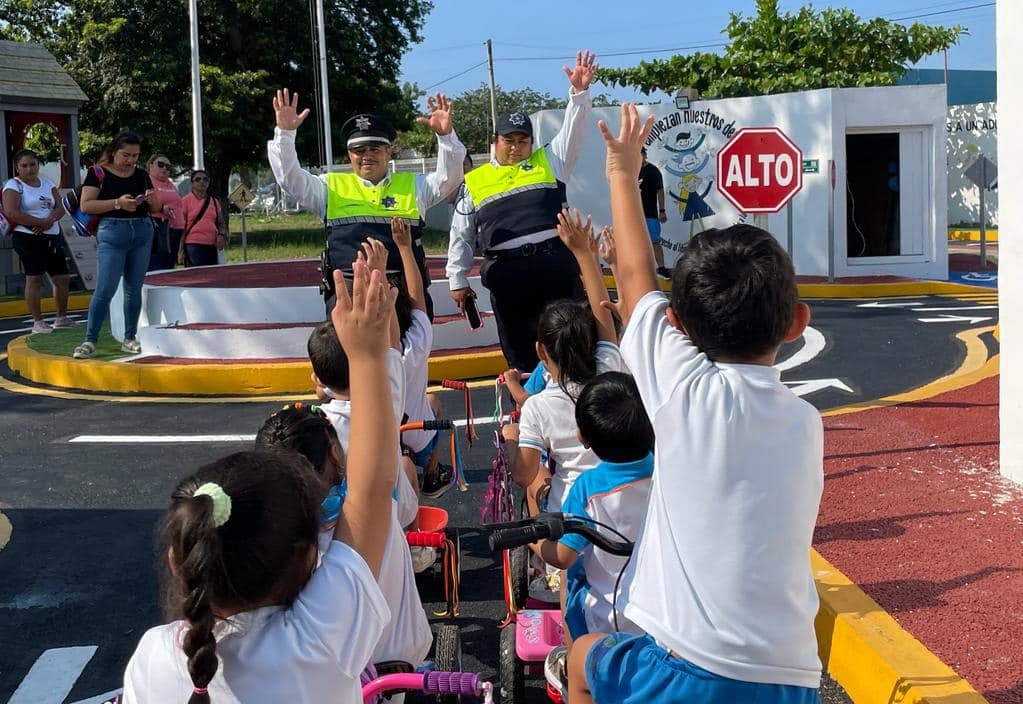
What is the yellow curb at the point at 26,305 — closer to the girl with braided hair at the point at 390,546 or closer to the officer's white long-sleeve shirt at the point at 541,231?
the officer's white long-sleeve shirt at the point at 541,231

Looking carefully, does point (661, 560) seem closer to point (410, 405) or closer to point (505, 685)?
point (505, 685)

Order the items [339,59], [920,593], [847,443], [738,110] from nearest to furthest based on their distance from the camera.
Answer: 1. [920,593]
2. [847,443]
3. [738,110]
4. [339,59]

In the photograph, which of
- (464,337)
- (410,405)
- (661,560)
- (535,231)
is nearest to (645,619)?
(661,560)

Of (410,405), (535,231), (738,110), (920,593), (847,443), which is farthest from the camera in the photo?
(738,110)

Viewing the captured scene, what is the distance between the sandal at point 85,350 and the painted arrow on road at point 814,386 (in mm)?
6040

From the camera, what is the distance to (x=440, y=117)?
19.0 ft

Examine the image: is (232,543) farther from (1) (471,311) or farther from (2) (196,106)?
(2) (196,106)

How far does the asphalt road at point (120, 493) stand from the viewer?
Result: 418 cm

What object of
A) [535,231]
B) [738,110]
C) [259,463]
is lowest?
[259,463]

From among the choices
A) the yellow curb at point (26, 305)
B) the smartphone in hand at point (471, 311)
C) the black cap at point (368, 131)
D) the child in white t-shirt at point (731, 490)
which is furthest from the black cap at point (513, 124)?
the yellow curb at point (26, 305)

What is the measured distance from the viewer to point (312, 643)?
2.02m

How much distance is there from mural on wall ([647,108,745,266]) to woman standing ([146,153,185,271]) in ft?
23.5

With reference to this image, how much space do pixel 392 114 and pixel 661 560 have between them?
36.5 meters

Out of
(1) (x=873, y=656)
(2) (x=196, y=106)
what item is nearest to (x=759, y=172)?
(1) (x=873, y=656)
